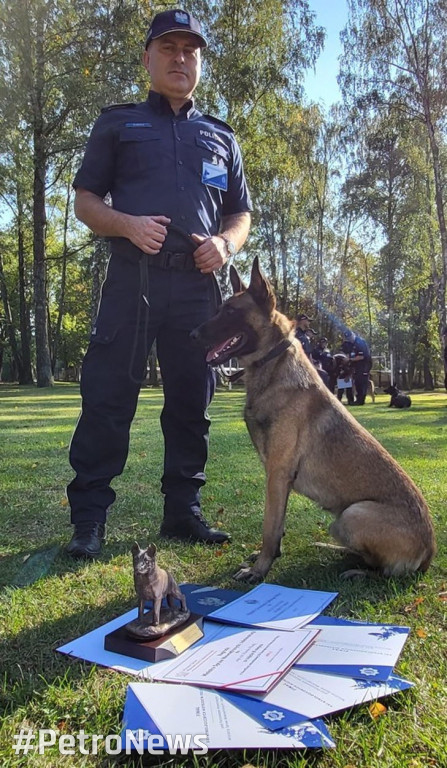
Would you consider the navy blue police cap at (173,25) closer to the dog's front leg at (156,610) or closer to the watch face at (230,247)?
the watch face at (230,247)

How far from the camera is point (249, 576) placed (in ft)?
8.91

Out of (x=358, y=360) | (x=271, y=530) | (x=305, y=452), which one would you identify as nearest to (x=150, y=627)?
(x=271, y=530)

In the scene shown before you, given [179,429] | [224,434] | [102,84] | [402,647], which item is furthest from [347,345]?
[402,647]

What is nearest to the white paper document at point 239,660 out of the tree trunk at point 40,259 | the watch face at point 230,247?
the watch face at point 230,247

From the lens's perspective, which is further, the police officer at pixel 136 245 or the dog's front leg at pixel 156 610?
the police officer at pixel 136 245

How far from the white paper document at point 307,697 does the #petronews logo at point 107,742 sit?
200mm

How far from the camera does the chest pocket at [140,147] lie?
301 centimetres

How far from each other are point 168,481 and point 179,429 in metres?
0.35

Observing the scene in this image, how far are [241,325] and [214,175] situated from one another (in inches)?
37.8

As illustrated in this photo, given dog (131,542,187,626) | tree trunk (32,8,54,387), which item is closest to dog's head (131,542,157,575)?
dog (131,542,187,626)

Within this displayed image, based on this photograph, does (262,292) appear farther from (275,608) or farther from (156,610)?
(156,610)

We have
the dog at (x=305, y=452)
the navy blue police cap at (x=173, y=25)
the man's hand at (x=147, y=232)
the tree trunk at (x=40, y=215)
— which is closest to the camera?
the dog at (x=305, y=452)

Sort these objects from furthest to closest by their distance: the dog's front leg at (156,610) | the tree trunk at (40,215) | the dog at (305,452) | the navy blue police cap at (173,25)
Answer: the tree trunk at (40,215), the navy blue police cap at (173,25), the dog at (305,452), the dog's front leg at (156,610)

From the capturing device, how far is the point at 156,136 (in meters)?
3.05
